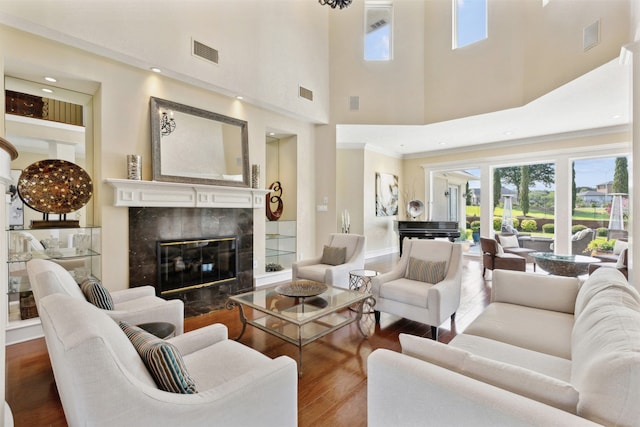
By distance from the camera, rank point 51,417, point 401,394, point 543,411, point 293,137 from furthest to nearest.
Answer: point 293,137 < point 51,417 < point 401,394 < point 543,411

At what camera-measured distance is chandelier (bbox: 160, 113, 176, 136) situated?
3.74 m

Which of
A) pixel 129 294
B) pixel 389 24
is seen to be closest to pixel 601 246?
pixel 389 24

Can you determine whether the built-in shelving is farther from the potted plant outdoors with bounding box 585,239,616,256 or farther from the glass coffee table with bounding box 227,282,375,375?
the potted plant outdoors with bounding box 585,239,616,256

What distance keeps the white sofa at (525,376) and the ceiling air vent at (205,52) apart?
4.26 metres

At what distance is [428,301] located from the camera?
2834 mm

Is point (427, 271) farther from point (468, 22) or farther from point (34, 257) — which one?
point (468, 22)

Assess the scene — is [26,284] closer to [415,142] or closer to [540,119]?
[415,142]

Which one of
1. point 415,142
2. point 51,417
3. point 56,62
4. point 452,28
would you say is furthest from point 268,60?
point 51,417

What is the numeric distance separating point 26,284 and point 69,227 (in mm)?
664

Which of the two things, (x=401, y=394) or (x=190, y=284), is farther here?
(x=190, y=284)

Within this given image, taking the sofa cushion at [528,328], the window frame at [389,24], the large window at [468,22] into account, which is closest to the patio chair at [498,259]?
the sofa cushion at [528,328]

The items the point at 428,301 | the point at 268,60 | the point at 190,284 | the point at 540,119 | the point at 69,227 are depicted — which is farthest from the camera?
the point at 540,119

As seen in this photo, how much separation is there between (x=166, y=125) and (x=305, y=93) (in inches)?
103

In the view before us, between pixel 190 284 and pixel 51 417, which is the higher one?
pixel 190 284
